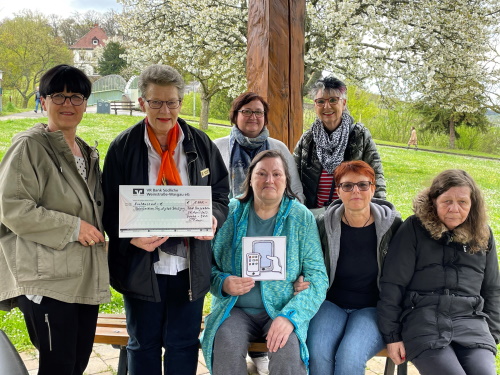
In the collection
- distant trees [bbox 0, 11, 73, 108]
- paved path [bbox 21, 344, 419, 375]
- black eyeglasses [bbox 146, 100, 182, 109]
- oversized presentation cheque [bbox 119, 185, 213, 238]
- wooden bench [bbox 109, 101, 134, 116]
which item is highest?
distant trees [bbox 0, 11, 73, 108]

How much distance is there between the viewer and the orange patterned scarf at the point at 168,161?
7.47 ft

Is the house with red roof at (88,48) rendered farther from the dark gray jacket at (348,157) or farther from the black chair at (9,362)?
the black chair at (9,362)

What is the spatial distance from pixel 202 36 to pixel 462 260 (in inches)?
401

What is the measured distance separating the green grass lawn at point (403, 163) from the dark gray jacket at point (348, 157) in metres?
4.83

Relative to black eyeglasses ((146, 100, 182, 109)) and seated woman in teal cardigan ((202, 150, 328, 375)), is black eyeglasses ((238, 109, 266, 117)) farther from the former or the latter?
black eyeglasses ((146, 100, 182, 109))

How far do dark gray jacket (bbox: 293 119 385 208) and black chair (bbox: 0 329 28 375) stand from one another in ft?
6.22

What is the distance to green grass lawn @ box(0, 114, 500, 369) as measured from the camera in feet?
34.5

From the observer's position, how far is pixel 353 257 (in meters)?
2.68

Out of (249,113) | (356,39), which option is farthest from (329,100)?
(356,39)

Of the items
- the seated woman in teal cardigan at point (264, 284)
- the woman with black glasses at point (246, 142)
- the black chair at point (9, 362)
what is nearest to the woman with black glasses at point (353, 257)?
the seated woman in teal cardigan at point (264, 284)

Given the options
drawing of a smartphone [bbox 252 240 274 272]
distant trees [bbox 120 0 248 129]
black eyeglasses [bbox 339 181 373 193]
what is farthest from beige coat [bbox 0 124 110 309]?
distant trees [bbox 120 0 248 129]

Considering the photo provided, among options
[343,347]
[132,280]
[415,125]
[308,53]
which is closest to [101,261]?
[132,280]

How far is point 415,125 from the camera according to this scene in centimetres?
2220

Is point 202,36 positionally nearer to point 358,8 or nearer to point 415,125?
point 358,8
